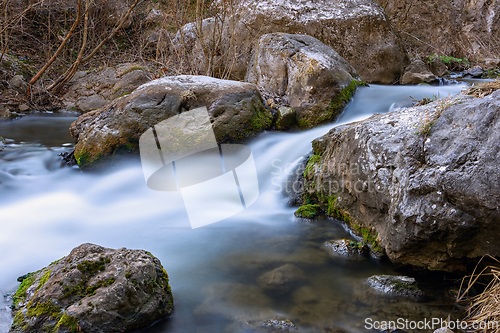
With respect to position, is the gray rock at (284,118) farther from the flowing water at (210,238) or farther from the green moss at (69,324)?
the green moss at (69,324)

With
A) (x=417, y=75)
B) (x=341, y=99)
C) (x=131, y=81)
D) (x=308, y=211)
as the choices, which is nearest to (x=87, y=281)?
(x=308, y=211)

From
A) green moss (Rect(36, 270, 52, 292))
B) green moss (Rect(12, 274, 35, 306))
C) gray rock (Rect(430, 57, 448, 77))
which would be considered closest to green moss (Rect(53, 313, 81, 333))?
green moss (Rect(36, 270, 52, 292))

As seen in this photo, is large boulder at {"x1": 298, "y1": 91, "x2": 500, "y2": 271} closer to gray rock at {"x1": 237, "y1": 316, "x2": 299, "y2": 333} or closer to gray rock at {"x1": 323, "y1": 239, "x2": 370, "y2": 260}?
gray rock at {"x1": 323, "y1": 239, "x2": 370, "y2": 260}

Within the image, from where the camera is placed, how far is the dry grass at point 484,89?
3355mm

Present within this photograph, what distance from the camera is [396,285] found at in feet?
8.99

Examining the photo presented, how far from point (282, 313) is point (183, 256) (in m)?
1.28

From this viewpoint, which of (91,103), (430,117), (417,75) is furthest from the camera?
(91,103)

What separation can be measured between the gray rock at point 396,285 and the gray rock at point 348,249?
0.43 meters

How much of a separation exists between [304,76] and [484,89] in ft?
9.64

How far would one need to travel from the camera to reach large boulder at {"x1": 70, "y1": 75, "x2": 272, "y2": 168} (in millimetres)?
5164

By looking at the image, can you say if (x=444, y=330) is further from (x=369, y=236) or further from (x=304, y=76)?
(x=304, y=76)

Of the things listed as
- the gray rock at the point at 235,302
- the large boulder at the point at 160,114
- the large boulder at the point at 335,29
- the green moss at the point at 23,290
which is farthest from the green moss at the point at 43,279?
Result: the large boulder at the point at 335,29

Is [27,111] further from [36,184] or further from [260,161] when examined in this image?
[260,161]

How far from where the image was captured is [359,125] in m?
3.67
